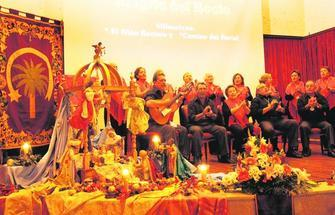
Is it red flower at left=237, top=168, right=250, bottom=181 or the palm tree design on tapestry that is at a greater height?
the palm tree design on tapestry

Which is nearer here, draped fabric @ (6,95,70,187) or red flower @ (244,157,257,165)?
red flower @ (244,157,257,165)

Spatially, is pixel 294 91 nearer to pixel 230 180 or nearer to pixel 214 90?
pixel 214 90

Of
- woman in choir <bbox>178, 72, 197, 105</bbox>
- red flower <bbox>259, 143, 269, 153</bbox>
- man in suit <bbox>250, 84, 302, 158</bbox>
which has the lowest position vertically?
red flower <bbox>259, 143, 269, 153</bbox>

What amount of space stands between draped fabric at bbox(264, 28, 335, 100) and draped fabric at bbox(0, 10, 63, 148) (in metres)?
4.61

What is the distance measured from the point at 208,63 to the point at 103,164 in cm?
390

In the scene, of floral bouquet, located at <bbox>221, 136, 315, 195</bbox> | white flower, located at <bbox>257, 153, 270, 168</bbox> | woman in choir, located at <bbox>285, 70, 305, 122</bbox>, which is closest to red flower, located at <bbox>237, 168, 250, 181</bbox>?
floral bouquet, located at <bbox>221, 136, 315, 195</bbox>

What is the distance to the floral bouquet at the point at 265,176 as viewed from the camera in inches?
125

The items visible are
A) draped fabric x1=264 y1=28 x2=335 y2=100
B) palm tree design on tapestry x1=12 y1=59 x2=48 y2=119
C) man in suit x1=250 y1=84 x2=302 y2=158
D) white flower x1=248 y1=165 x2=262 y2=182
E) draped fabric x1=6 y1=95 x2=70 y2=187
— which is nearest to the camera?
white flower x1=248 y1=165 x2=262 y2=182

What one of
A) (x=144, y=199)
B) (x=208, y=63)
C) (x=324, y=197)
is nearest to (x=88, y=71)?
(x=144, y=199)

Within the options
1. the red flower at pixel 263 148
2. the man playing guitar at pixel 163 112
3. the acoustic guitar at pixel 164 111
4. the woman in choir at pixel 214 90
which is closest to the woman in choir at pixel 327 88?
the woman in choir at pixel 214 90

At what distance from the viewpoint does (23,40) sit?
5871mm

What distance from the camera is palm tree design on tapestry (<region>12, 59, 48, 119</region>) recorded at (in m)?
5.76

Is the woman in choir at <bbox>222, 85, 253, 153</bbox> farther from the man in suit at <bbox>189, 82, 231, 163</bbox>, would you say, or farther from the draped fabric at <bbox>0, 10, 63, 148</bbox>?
the draped fabric at <bbox>0, 10, 63, 148</bbox>

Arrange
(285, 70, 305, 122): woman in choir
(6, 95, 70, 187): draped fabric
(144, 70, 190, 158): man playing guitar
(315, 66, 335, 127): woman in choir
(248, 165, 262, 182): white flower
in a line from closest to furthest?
(248, 165, 262, 182): white flower
(6, 95, 70, 187): draped fabric
(144, 70, 190, 158): man playing guitar
(315, 66, 335, 127): woman in choir
(285, 70, 305, 122): woman in choir
